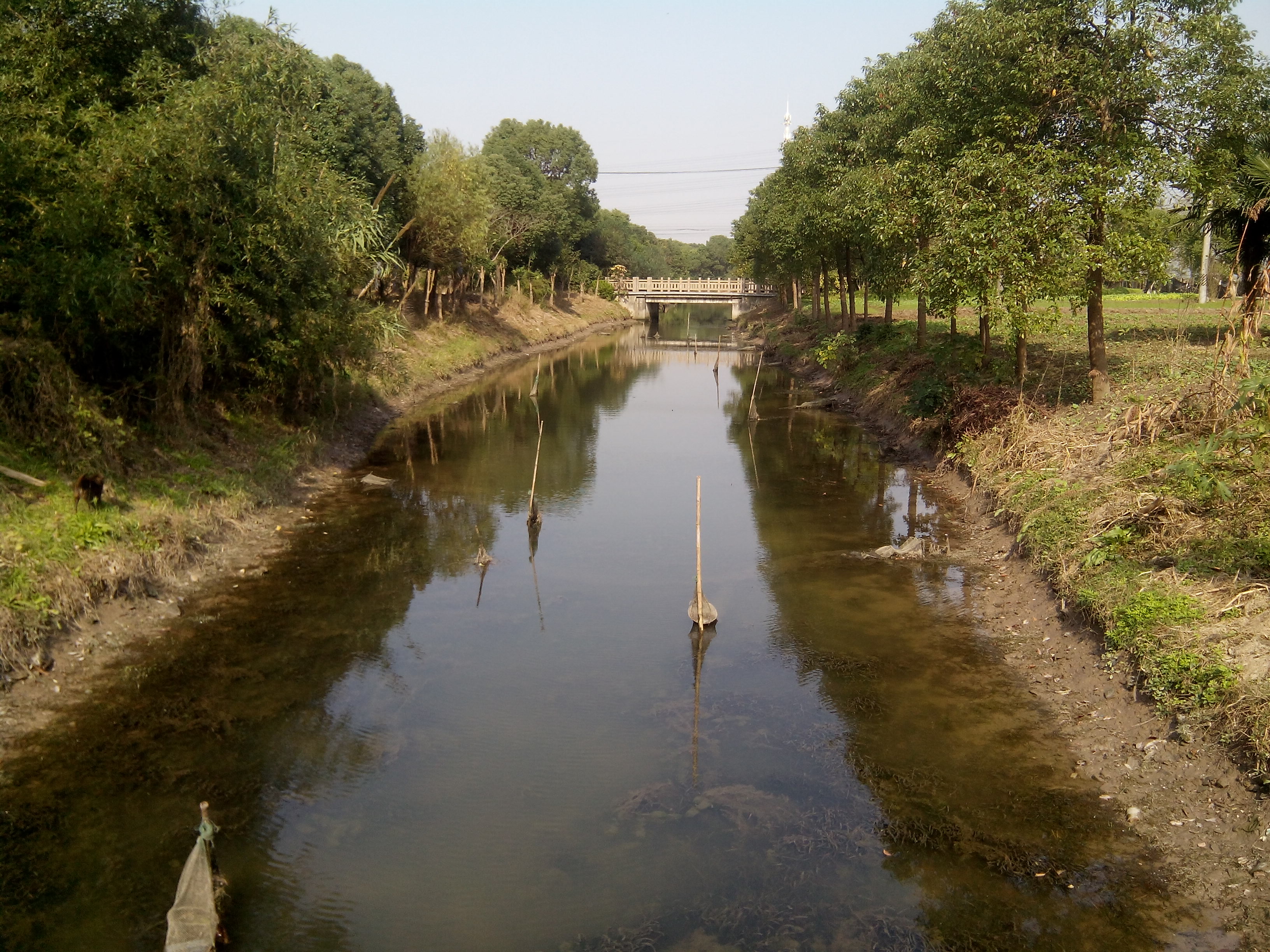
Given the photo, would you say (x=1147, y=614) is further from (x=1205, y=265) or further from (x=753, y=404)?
(x=1205, y=265)

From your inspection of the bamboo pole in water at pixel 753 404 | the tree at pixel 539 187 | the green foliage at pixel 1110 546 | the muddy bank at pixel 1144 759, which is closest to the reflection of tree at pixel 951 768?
the muddy bank at pixel 1144 759

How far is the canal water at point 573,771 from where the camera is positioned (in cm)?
907

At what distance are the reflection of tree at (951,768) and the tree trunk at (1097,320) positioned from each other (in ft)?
22.9

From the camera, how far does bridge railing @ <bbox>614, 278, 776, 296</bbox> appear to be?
102m

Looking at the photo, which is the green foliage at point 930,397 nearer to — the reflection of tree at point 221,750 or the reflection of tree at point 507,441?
the reflection of tree at point 507,441

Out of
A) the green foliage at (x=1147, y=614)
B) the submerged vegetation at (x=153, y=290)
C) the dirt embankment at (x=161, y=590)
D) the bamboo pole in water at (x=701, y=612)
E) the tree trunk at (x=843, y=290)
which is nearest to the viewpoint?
the green foliage at (x=1147, y=614)

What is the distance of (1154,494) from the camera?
1463 cm

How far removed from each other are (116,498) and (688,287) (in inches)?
3504

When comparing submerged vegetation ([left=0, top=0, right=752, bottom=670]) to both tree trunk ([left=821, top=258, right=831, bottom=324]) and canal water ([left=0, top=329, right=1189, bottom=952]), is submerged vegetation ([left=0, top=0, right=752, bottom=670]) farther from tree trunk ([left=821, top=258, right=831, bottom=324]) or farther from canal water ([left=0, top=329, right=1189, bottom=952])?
tree trunk ([left=821, top=258, right=831, bottom=324])

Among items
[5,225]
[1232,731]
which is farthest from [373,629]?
[1232,731]

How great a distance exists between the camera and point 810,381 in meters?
46.9

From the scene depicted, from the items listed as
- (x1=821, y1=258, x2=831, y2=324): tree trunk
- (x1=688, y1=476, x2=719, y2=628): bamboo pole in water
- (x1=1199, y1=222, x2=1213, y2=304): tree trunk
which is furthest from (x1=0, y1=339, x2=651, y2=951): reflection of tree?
(x1=1199, y1=222, x2=1213, y2=304): tree trunk

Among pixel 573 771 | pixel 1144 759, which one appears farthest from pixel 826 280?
pixel 573 771

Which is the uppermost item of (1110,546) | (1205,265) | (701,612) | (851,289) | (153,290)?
(1205,265)
